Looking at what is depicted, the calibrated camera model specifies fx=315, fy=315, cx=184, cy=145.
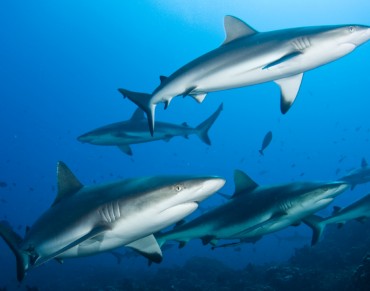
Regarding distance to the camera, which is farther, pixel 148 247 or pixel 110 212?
pixel 148 247

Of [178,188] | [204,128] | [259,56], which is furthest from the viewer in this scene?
[204,128]

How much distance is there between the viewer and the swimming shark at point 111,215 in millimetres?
3123

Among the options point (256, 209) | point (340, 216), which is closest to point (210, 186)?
point (256, 209)

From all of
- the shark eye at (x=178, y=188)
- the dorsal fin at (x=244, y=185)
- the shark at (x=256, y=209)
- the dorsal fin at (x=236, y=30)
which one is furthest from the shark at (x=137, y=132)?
the shark eye at (x=178, y=188)

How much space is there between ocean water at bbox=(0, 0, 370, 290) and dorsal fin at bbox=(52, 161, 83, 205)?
18873 millimetres

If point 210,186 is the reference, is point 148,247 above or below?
below

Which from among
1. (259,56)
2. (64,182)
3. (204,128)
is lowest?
(204,128)

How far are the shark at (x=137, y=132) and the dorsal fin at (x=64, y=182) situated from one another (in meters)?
4.87

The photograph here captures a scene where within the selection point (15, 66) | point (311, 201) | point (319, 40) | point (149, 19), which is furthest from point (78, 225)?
point (15, 66)

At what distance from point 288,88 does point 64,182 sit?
3.95 meters

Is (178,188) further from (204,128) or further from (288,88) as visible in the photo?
(204,128)

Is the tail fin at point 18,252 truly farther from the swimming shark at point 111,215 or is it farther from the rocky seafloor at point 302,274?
the rocky seafloor at point 302,274

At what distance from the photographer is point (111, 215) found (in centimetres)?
349

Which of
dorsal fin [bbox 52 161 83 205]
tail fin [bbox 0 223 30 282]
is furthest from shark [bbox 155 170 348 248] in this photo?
tail fin [bbox 0 223 30 282]
